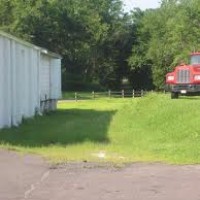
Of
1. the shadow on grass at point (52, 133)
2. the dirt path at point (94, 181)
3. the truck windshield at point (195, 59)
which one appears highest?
the truck windshield at point (195, 59)

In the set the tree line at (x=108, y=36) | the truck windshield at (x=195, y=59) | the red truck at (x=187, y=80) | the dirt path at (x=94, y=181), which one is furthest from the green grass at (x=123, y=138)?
the tree line at (x=108, y=36)

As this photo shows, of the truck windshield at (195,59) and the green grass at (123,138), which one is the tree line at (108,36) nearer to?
the truck windshield at (195,59)

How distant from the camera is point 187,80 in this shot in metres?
37.2

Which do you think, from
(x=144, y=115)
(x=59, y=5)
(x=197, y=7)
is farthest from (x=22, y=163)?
(x=59, y=5)

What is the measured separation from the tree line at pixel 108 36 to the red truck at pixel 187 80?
32.3 meters

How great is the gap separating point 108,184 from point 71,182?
0.68 m

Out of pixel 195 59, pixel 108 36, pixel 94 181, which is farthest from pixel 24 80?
pixel 108 36

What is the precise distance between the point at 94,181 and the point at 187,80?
25.6 meters

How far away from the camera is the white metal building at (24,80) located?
22.9 meters

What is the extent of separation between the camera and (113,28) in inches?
3474

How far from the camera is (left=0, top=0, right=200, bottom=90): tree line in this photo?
7431cm

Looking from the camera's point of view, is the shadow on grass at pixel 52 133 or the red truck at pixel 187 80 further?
the red truck at pixel 187 80

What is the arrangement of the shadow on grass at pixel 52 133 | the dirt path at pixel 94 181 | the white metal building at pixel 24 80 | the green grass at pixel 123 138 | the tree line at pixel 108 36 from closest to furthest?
1. the dirt path at pixel 94 181
2. the green grass at pixel 123 138
3. the shadow on grass at pixel 52 133
4. the white metal building at pixel 24 80
5. the tree line at pixel 108 36

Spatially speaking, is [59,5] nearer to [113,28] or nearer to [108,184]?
[113,28]
